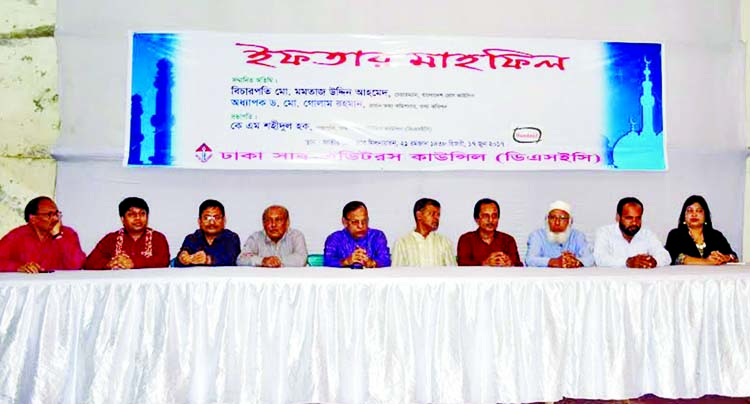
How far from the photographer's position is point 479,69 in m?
4.05

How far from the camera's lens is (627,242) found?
3.40 metres

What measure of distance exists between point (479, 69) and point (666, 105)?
1.30 metres

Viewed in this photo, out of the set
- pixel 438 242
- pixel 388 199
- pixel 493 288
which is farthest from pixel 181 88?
pixel 493 288

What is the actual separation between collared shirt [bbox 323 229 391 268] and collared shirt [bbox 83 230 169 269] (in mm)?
867

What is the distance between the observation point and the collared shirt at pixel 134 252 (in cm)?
323

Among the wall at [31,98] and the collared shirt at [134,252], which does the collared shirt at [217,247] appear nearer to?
the collared shirt at [134,252]

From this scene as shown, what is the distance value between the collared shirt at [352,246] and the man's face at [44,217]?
144 centimetres

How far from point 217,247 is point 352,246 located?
0.75 meters

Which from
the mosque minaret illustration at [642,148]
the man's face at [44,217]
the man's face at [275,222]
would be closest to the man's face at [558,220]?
the mosque minaret illustration at [642,148]

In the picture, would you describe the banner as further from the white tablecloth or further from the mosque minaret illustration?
the white tablecloth

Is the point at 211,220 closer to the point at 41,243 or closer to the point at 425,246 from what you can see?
the point at 41,243

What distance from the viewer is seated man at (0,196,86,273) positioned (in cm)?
317

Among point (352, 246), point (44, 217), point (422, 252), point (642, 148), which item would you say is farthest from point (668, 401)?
point (44, 217)

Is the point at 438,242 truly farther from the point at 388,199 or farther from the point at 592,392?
the point at 592,392
